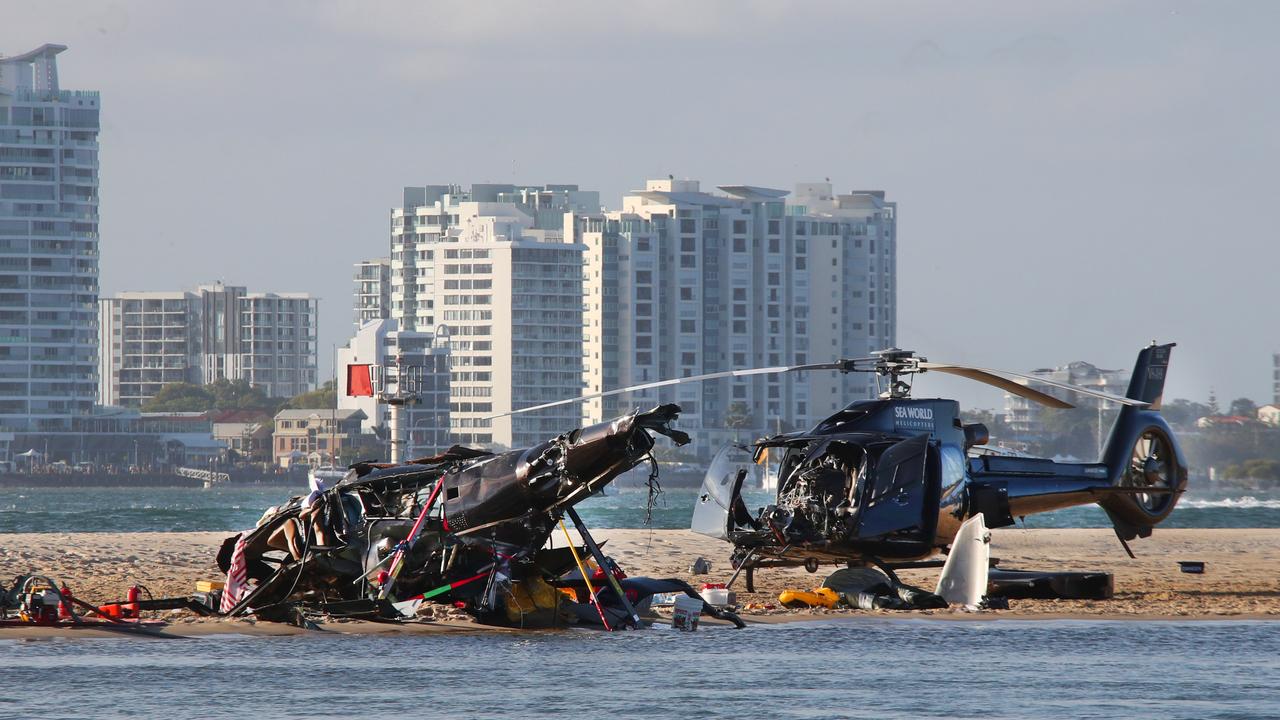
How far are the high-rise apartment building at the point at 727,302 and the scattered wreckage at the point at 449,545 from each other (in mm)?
149332

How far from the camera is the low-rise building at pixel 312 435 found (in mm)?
174125

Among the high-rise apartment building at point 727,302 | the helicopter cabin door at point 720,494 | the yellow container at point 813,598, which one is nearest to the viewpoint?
the helicopter cabin door at point 720,494

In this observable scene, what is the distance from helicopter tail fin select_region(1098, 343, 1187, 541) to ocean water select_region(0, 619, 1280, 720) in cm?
524

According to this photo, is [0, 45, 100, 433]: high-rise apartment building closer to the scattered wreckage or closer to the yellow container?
the yellow container

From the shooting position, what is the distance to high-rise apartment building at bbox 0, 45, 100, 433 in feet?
575

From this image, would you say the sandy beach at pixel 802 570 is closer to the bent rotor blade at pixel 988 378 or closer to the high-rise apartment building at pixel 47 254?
the bent rotor blade at pixel 988 378

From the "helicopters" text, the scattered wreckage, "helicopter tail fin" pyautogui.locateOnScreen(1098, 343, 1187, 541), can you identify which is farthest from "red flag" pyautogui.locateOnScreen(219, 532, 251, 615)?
"helicopter tail fin" pyautogui.locateOnScreen(1098, 343, 1187, 541)

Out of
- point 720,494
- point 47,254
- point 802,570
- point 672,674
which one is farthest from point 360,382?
point 47,254

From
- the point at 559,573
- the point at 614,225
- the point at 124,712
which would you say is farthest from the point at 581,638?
the point at 614,225

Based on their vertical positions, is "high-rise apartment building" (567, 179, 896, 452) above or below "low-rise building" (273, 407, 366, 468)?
above

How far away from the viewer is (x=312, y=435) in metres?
179

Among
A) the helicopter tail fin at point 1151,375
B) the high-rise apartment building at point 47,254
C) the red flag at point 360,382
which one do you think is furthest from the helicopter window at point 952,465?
the high-rise apartment building at point 47,254

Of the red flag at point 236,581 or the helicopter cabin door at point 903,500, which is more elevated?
the helicopter cabin door at point 903,500

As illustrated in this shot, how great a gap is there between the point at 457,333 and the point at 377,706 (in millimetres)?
165576
